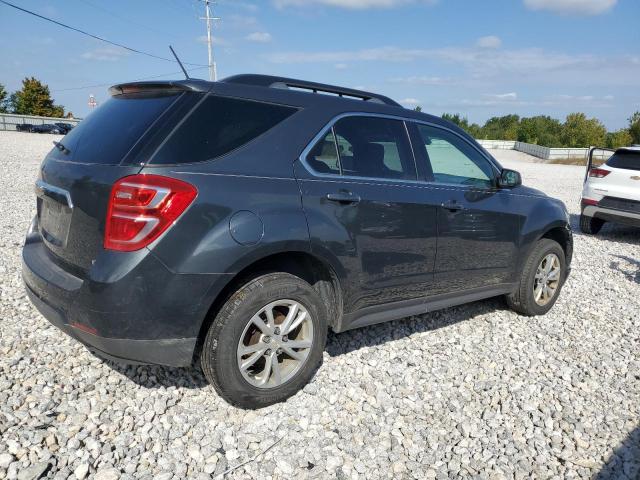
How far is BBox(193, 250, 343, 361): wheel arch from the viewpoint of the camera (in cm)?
279

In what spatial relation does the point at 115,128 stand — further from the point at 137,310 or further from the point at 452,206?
the point at 452,206

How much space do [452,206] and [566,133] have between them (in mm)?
79630

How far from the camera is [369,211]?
10.5ft

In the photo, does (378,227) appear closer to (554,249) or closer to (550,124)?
(554,249)

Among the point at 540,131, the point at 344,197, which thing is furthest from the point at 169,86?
the point at 540,131

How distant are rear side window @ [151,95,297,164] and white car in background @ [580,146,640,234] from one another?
7279 mm

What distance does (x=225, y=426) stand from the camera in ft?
9.39

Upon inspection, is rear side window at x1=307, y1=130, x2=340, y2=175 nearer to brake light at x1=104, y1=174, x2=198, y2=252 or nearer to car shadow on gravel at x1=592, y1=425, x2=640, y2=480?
brake light at x1=104, y1=174, x2=198, y2=252

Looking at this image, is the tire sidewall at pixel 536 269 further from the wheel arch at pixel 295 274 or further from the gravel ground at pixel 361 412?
the wheel arch at pixel 295 274

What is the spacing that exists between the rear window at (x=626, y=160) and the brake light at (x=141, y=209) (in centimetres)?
827

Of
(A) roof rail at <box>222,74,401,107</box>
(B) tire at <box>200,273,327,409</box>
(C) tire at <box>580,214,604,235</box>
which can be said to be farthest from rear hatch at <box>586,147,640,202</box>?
(B) tire at <box>200,273,327,409</box>

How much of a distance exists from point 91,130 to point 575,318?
14.7 feet

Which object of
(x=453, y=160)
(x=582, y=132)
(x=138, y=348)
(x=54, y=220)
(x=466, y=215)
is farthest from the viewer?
(x=582, y=132)

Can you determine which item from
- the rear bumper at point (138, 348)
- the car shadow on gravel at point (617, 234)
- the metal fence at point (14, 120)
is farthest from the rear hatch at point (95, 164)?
the metal fence at point (14, 120)
